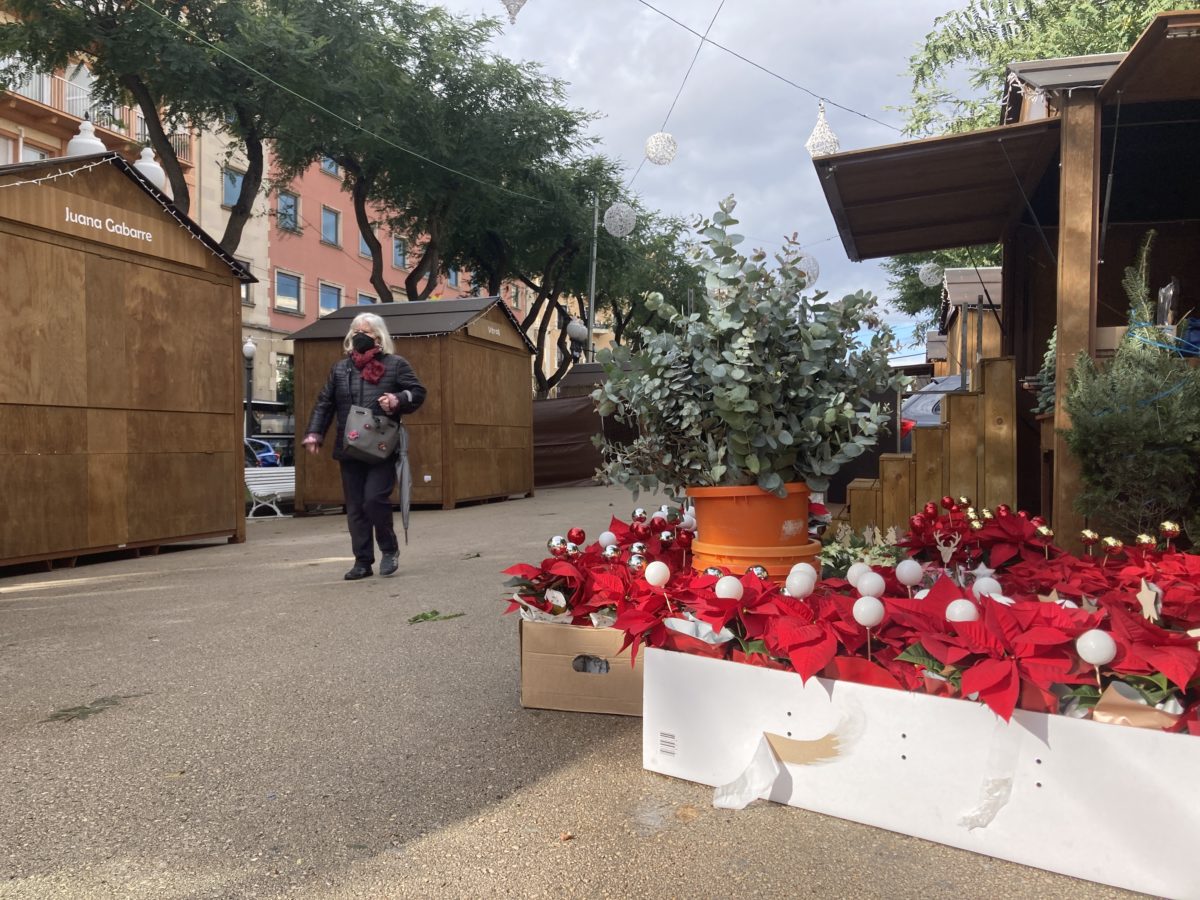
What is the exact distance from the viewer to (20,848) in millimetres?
2035

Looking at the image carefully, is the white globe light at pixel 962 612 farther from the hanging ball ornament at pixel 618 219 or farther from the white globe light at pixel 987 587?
the hanging ball ornament at pixel 618 219

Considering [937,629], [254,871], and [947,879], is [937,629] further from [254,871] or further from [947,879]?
[254,871]

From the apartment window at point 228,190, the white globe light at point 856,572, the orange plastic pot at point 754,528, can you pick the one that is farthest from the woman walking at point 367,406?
the apartment window at point 228,190

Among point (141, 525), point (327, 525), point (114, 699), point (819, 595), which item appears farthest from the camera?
point (327, 525)

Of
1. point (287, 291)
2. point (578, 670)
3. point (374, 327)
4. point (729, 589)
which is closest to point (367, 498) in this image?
point (374, 327)

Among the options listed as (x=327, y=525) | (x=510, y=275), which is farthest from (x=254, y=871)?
(x=510, y=275)

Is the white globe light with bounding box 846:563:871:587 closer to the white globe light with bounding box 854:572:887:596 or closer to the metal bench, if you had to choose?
the white globe light with bounding box 854:572:887:596

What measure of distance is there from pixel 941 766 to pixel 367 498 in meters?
4.33

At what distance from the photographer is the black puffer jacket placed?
5.66m

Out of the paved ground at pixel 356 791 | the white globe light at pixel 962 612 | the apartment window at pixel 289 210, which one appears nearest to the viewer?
the paved ground at pixel 356 791

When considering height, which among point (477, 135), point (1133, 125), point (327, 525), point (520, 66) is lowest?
point (327, 525)

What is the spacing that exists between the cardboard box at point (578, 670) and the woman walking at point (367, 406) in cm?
289

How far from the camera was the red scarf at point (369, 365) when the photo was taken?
571cm

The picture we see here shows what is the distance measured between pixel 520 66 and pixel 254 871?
2077cm
